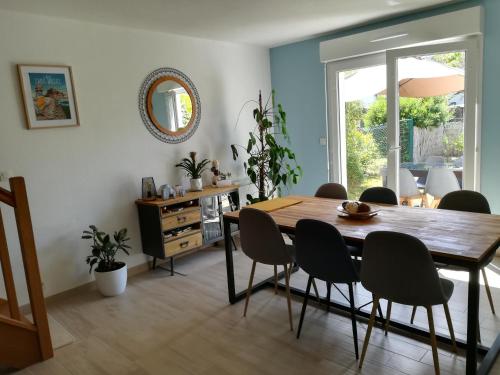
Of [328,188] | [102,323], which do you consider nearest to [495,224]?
[328,188]

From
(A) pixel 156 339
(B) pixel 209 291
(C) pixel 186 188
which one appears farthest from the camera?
(C) pixel 186 188

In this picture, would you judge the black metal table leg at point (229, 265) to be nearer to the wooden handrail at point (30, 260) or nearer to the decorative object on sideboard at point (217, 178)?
the wooden handrail at point (30, 260)

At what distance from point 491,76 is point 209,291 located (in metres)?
3.27

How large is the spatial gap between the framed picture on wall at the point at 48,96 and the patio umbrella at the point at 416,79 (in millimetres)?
3114

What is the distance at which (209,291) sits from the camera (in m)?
3.42

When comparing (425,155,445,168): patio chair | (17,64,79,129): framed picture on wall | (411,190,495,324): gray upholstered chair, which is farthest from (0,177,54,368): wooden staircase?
(425,155,445,168): patio chair

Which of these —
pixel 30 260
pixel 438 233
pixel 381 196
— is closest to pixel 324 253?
pixel 438 233

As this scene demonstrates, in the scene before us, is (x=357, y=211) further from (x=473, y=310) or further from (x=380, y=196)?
(x=473, y=310)

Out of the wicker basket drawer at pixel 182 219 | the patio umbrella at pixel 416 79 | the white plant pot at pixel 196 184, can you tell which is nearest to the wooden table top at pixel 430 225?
the wicker basket drawer at pixel 182 219

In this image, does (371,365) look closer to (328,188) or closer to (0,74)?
(328,188)

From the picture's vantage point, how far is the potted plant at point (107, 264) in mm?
3389

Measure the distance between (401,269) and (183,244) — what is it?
2.48m

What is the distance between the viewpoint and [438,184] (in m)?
4.07

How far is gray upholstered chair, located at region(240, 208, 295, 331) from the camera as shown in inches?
101
